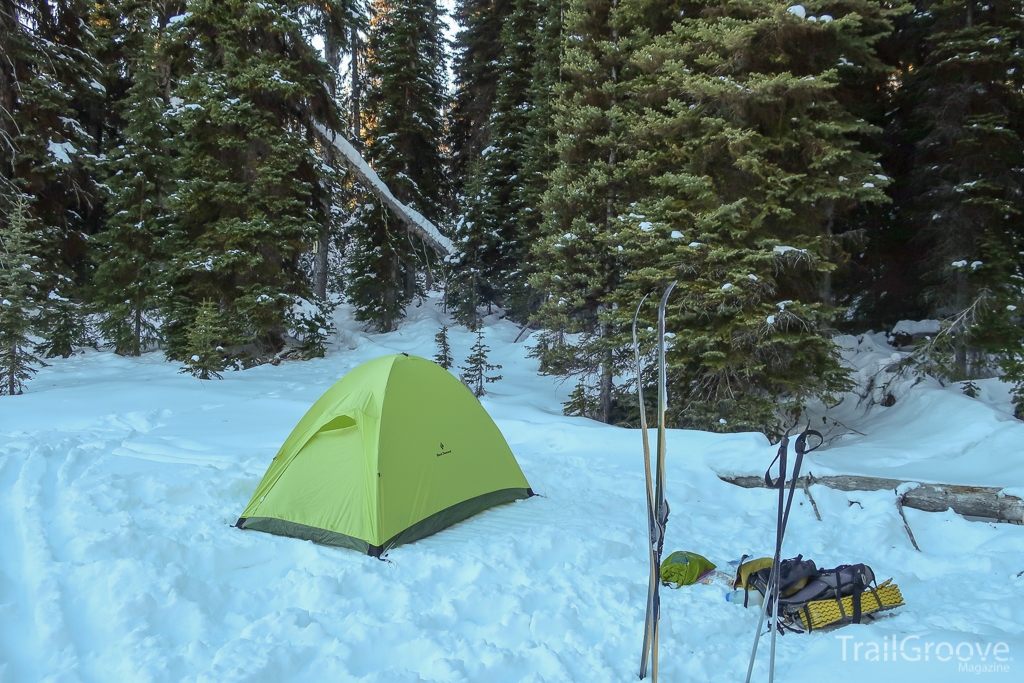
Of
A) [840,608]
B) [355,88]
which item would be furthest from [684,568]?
[355,88]

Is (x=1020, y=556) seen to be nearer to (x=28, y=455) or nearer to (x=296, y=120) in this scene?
(x=28, y=455)

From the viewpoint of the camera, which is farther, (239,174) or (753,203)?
(239,174)

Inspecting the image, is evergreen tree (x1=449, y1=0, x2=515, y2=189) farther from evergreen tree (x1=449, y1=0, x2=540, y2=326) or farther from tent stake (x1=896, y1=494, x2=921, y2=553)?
tent stake (x1=896, y1=494, x2=921, y2=553)

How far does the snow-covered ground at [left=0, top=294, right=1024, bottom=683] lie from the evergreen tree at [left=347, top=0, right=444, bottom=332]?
10678 mm

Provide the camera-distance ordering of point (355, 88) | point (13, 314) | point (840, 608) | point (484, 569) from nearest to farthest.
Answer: point (840, 608), point (484, 569), point (13, 314), point (355, 88)

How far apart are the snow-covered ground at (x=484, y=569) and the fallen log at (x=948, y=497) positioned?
0.13 meters

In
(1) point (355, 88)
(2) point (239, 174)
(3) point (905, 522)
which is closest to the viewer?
(3) point (905, 522)

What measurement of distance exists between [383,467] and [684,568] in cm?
238

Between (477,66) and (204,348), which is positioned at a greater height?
(477,66)

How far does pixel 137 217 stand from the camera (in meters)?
14.6

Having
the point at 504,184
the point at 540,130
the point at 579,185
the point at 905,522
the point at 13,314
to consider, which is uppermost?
the point at 540,130

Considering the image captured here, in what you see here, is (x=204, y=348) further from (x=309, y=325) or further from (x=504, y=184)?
(x=504, y=184)

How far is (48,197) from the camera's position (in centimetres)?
1545

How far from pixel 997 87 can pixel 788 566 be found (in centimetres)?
979
